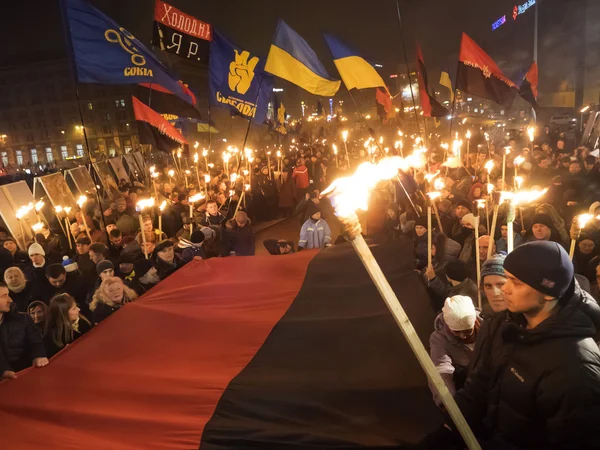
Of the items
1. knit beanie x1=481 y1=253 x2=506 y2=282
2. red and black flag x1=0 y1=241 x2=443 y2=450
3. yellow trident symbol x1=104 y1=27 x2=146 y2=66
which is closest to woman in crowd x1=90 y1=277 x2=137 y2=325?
red and black flag x1=0 y1=241 x2=443 y2=450

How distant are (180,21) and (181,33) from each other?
0.24m

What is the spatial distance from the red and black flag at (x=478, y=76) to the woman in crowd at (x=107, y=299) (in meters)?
8.85

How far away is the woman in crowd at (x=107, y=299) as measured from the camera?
4945 millimetres

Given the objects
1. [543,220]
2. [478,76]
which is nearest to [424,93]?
[478,76]

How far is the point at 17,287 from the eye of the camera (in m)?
5.79

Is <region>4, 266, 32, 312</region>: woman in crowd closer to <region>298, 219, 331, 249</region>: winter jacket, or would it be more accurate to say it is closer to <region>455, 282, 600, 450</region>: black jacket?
<region>298, 219, 331, 249</region>: winter jacket

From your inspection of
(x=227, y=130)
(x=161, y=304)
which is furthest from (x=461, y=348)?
(x=227, y=130)

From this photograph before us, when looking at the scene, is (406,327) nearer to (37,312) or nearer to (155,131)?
(37,312)

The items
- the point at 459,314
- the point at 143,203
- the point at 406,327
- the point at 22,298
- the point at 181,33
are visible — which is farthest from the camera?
the point at 181,33

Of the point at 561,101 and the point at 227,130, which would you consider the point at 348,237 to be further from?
the point at 227,130

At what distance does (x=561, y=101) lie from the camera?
41.8 meters

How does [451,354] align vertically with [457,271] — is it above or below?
below

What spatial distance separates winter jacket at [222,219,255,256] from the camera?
797 cm

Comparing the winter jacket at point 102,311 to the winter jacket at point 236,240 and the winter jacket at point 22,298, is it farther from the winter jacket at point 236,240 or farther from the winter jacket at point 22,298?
the winter jacket at point 236,240
